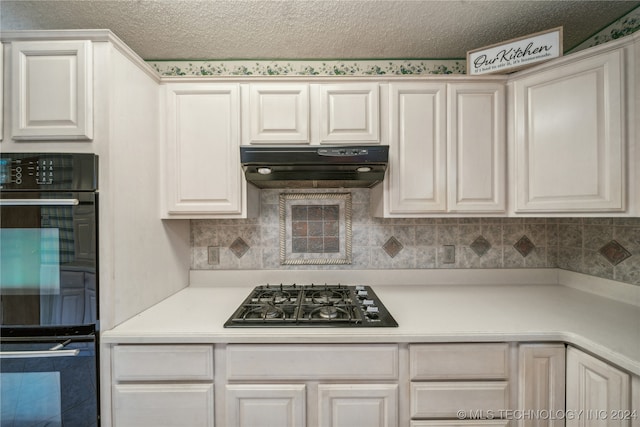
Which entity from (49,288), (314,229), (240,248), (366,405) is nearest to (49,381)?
(49,288)

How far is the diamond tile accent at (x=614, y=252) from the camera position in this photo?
1.49 metres

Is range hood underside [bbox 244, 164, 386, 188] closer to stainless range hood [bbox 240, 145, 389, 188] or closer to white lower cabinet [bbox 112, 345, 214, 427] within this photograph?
stainless range hood [bbox 240, 145, 389, 188]

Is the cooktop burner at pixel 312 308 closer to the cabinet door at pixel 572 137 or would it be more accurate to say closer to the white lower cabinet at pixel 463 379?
the white lower cabinet at pixel 463 379

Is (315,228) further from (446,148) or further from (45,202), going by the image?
(45,202)

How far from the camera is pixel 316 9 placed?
4.63 feet

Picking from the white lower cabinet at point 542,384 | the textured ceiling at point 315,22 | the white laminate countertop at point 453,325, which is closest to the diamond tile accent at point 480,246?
the white laminate countertop at point 453,325

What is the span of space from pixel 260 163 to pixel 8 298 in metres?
1.15

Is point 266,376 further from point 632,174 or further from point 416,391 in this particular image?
point 632,174

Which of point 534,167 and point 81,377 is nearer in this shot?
point 81,377

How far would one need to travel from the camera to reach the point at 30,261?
113 cm

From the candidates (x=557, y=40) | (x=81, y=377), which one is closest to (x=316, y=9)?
(x=557, y=40)

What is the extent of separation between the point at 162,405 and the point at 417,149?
1699mm

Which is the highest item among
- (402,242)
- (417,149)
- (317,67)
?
(317,67)

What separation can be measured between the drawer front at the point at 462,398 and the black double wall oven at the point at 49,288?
1384 millimetres
